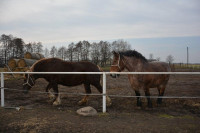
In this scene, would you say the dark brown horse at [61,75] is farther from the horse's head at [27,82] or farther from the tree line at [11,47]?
the tree line at [11,47]

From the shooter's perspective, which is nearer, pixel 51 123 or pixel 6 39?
pixel 51 123

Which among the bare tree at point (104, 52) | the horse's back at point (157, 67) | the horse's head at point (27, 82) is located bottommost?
the horse's head at point (27, 82)

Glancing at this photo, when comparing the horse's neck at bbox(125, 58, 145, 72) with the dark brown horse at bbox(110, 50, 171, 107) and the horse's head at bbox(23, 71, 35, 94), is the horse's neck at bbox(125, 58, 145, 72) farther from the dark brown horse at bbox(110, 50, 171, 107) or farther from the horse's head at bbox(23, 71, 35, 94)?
the horse's head at bbox(23, 71, 35, 94)

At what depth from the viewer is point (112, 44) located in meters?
47.1

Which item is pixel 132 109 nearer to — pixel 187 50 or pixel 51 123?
pixel 51 123

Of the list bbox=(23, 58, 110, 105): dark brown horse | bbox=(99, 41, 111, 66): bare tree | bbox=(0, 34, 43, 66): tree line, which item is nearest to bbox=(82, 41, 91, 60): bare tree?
bbox=(99, 41, 111, 66): bare tree

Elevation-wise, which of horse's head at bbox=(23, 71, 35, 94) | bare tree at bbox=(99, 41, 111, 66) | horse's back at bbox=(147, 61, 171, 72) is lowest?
horse's head at bbox=(23, 71, 35, 94)

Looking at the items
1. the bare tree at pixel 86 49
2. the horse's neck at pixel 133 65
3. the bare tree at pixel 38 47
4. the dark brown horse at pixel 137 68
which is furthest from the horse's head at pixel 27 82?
the bare tree at pixel 38 47

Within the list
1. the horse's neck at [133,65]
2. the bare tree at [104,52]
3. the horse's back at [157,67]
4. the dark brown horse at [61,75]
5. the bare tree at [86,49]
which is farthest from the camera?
the bare tree at [86,49]

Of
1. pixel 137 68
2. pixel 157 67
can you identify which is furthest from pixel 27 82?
pixel 157 67

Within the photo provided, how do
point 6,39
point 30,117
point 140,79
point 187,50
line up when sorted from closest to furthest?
point 30,117, point 140,79, point 6,39, point 187,50

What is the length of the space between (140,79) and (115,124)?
1.91 meters

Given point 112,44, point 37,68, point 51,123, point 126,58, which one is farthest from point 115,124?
point 112,44

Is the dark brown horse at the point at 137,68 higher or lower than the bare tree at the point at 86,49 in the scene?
lower
